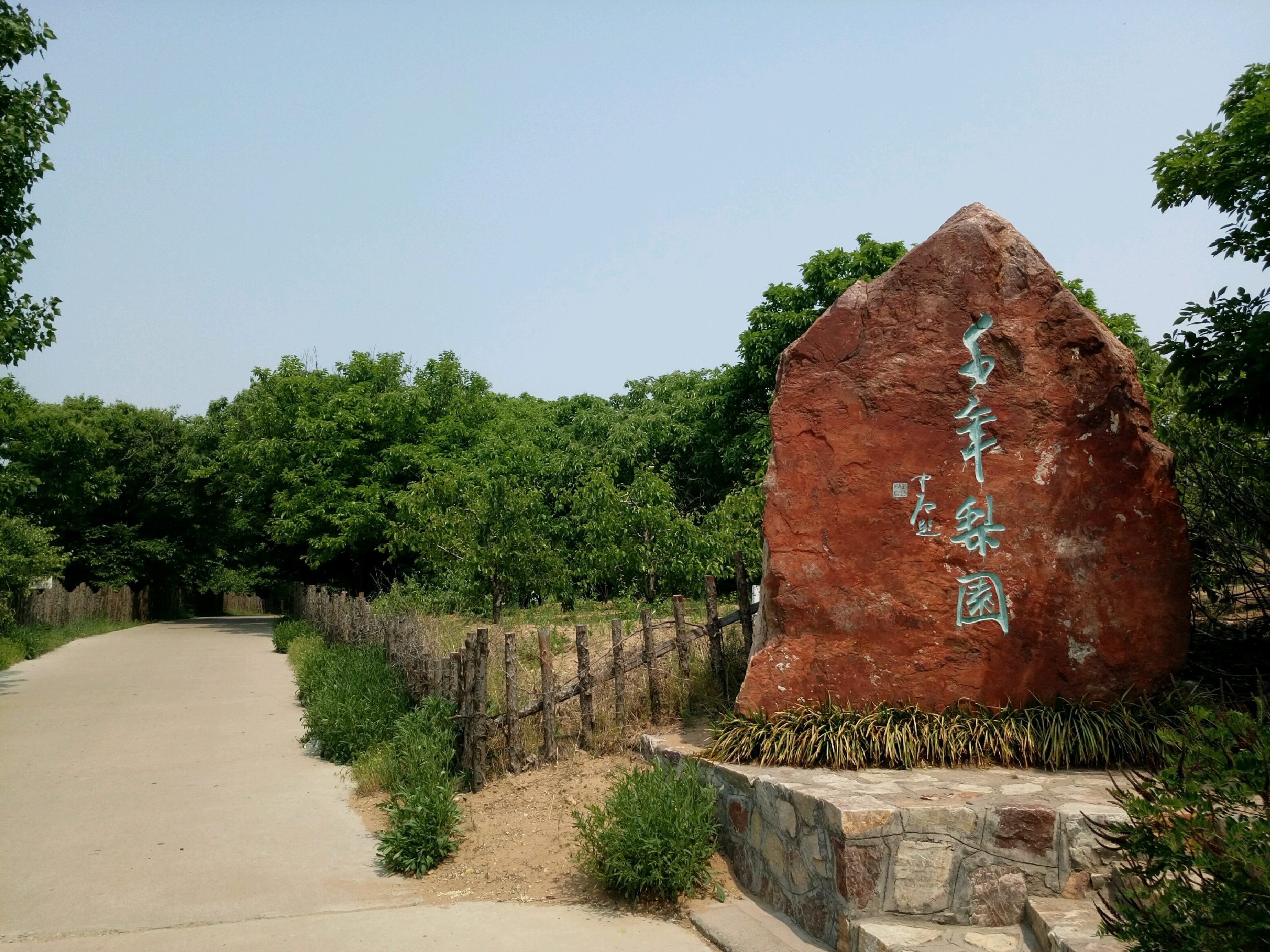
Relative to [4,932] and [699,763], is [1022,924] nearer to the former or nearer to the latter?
[699,763]

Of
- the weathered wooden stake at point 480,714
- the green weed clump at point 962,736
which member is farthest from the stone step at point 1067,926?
the weathered wooden stake at point 480,714

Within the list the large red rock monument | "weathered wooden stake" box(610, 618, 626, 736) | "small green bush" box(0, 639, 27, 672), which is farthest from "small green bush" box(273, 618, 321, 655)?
the large red rock monument

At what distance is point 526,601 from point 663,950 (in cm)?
1384

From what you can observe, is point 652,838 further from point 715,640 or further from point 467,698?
point 467,698

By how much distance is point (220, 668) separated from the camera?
17906 mm

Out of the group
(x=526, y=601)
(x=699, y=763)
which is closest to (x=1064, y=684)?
(x=699, y=763)

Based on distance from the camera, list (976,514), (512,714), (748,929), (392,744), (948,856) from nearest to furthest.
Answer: (948,856)
(748,929)
(976,514)
(512,714)
(392,744)

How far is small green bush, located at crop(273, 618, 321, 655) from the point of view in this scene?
69.3 ft

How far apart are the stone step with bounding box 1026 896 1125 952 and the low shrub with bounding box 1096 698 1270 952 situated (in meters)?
0.53

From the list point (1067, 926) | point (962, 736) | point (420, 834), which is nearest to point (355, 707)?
point (420, 834)

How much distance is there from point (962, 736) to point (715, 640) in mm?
2551

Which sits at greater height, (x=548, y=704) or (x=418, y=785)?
(x=548, y=704)

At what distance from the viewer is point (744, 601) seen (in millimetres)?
8586

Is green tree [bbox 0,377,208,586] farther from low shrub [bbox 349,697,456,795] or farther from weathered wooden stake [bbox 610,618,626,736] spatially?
weathered wooden stake [bbox 610,618,626,736]
